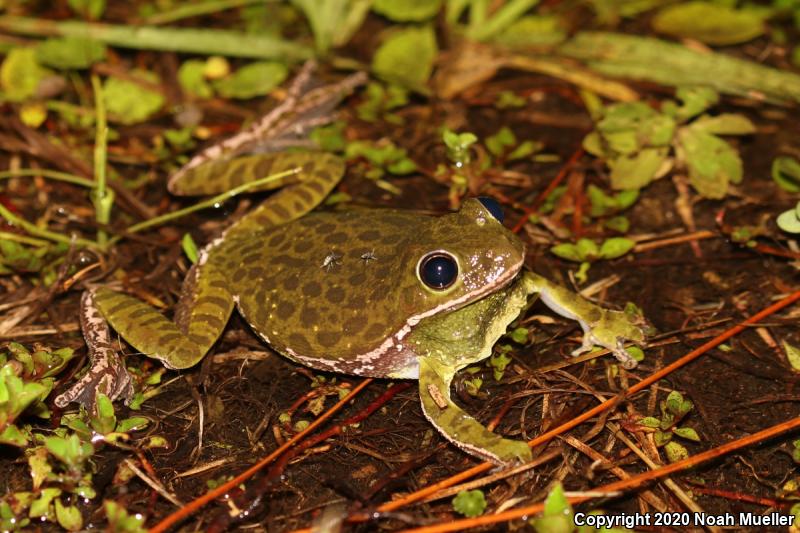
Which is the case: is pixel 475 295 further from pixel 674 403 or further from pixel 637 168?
pixel 637 168

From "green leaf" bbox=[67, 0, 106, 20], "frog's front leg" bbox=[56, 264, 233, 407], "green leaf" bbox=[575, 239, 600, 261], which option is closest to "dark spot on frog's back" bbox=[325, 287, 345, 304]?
"frog's front leg" bbox=[56, 264, 233, 407]

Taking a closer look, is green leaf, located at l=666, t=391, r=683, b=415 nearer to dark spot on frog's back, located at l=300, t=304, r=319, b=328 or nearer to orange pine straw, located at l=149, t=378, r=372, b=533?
orange pine straw, located at l=149, t=378, r=372, b=533

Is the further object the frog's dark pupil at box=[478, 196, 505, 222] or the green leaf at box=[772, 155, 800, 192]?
the green leaf at box=[772, 155, 800, 192]

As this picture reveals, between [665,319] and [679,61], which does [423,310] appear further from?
[679,61]

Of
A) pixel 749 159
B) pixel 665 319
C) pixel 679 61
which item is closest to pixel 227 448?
pixel 665 319

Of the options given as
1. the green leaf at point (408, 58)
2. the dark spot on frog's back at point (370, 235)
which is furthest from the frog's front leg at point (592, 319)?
the green leaf at point (408, 58)

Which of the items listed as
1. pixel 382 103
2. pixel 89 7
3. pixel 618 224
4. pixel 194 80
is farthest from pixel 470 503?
pixel 89 7
